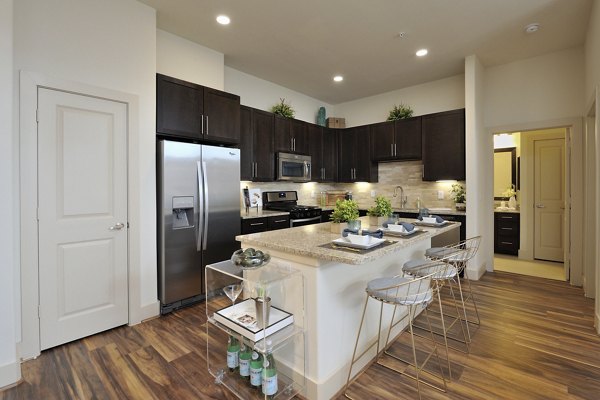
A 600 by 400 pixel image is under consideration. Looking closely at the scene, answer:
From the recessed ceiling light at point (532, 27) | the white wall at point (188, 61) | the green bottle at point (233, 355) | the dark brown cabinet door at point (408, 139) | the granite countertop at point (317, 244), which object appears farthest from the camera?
the dark brown cabinet door at point (408, 139)

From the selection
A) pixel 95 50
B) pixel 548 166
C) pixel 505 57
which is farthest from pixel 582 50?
pixel 95 50

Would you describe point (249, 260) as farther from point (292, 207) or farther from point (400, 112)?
point (400, 112)

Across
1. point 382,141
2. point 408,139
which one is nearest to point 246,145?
point 382,141

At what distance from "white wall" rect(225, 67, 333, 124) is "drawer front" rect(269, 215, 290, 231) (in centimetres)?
189

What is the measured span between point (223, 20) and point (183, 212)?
6.93 feet

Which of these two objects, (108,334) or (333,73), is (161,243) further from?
(333,73)

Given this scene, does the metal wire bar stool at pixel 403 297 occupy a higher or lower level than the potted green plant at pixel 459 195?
lower

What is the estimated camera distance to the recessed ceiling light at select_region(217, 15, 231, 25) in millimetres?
3018

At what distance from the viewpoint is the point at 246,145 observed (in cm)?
416

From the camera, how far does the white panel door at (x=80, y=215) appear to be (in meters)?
2.33

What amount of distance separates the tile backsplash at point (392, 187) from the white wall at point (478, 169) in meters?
0.43

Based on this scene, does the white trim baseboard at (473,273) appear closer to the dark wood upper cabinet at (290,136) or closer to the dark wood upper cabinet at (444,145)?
the dark wood upper cabinet at (444,145)

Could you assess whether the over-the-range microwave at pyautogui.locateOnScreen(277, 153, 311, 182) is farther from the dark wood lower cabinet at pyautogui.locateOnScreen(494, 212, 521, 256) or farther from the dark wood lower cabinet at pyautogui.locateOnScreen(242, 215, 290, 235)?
the dark wood lower cabinet at pyautogui.locateOnScreen(494, 212, 521, 256)

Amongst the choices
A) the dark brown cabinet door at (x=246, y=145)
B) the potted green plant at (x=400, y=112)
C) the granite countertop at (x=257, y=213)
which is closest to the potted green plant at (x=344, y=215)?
the granite countertop at (x=257, y=213)
